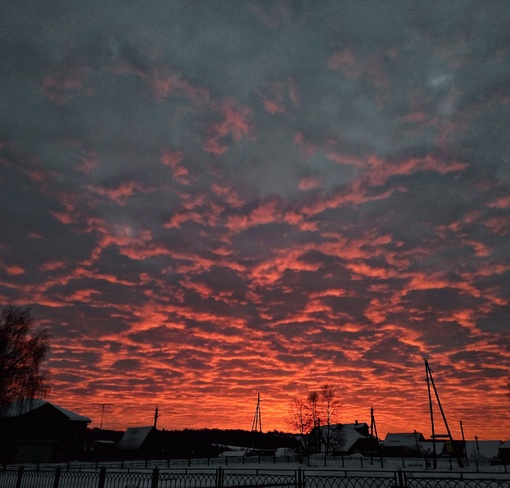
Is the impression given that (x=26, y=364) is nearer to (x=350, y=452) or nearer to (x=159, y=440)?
(x=159, y=440)

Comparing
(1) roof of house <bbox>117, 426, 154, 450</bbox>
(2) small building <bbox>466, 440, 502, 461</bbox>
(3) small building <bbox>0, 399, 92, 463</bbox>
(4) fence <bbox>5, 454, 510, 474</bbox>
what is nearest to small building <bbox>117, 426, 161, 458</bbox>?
(1) roof of house <bbox>117, 426, 154, 450</bbox>

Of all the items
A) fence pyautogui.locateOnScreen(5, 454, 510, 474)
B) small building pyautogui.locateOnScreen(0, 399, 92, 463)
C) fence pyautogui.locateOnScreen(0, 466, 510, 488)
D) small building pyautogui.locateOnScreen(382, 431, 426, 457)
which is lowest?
fence pyautogui.locateOnScreen(0, 466, 510, 488)

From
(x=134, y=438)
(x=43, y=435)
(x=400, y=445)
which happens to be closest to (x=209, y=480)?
(x=43, y=435)

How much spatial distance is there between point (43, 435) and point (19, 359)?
22276 mm

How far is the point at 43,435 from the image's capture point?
6175cm

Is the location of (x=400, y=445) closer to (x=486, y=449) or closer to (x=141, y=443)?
(x=486, y=449)

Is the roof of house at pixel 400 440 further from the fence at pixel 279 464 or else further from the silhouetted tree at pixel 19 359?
the silhouetted tree at pixel 19 359

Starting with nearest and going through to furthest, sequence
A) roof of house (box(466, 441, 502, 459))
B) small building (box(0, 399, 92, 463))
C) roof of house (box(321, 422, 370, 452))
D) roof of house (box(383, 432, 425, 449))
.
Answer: small building (box(0, 399, 92, 463)) → roof of house (box(321, 422, 370, 452)) → roof of house (box(383, 432, 425, 449)) → roof of house (box(466, 441, 502, 459))

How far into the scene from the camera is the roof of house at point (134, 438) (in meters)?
78.7

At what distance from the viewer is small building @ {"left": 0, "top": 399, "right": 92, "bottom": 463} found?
5797cm

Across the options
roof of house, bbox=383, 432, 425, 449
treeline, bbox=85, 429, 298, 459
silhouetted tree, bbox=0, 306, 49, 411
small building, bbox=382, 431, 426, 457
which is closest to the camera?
silhouetted tree, bbox=0, 306, 49, 411

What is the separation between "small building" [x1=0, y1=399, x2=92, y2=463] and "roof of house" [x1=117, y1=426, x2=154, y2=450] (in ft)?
44.5

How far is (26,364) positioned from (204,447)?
2285 inches

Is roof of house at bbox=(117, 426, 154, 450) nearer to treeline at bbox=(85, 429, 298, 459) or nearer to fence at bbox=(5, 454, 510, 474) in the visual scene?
treeline at bbox=(85, 429, 298, 459)
